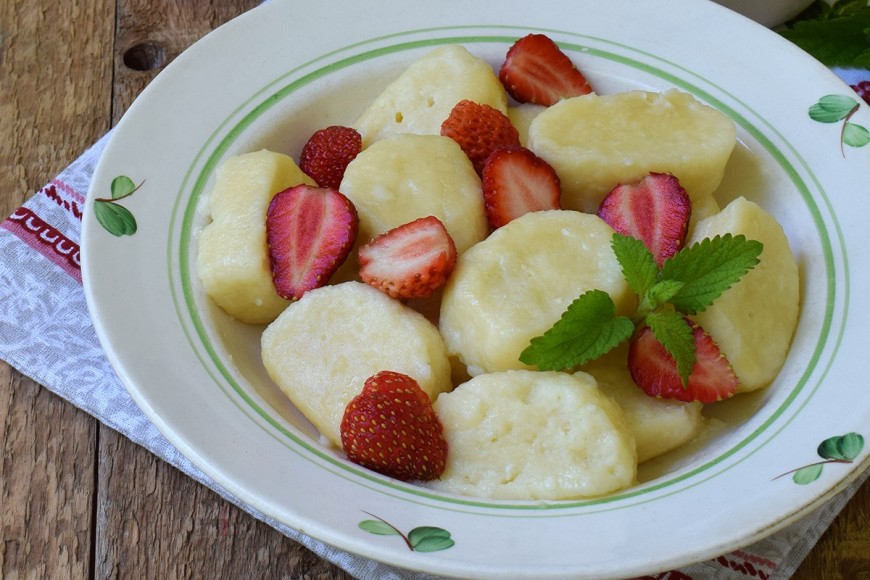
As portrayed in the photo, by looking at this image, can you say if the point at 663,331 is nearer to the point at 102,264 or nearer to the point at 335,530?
the point at 335,530

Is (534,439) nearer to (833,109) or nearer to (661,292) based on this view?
(661,292)

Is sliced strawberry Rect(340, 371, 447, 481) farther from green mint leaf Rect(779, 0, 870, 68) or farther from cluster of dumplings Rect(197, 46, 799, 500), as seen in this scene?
green mint leaf Rect(779, 0, 870, 68)

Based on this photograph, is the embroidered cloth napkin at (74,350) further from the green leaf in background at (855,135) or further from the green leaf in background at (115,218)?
the green leaf in background at (855,135)

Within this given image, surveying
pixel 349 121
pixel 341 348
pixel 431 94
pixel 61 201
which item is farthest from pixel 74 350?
pixel 431 94

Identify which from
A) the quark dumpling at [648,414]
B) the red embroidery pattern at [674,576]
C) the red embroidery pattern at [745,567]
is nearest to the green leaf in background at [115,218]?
the quark dumpling at [648,414]

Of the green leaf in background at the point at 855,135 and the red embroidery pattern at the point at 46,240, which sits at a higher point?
the green leaf in background at the point at 855,135
